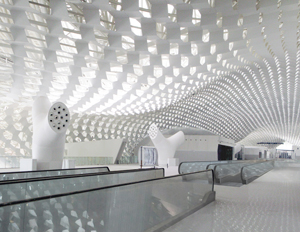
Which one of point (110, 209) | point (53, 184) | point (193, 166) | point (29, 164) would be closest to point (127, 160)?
point (29, 164)

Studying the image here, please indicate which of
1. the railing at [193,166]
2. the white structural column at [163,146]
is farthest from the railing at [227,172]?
the white structural column at [163,146]

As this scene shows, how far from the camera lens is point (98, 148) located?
3553 centimetres

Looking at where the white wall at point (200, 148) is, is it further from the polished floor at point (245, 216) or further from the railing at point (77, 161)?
the polished floor at point (245, 216)

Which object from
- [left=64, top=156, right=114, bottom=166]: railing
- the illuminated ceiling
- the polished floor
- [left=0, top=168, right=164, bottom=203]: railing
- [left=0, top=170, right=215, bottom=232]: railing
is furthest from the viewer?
[left=64, top=156, right=114, bottom=166]: railing

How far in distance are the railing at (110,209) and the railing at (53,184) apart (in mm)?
1179

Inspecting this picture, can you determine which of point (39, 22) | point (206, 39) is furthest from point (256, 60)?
point (39, 22)

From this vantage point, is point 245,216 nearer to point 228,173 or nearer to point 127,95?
point 228,173

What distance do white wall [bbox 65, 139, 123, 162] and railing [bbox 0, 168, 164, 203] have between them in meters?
27.1

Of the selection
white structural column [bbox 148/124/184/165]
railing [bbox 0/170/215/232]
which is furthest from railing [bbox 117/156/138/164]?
railing [bbox 0/170/215/232]

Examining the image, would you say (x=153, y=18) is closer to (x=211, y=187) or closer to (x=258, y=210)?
(x=211, y=187)

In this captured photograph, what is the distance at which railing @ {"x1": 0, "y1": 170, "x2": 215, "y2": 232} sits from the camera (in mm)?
3186

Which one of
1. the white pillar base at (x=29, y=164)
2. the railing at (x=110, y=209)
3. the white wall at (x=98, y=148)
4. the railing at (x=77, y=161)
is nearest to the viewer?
the railing at (x=110, y=209)

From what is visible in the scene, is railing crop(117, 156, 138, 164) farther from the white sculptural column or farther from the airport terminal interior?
the white sculptural column

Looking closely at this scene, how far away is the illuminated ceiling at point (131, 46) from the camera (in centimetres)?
1209
